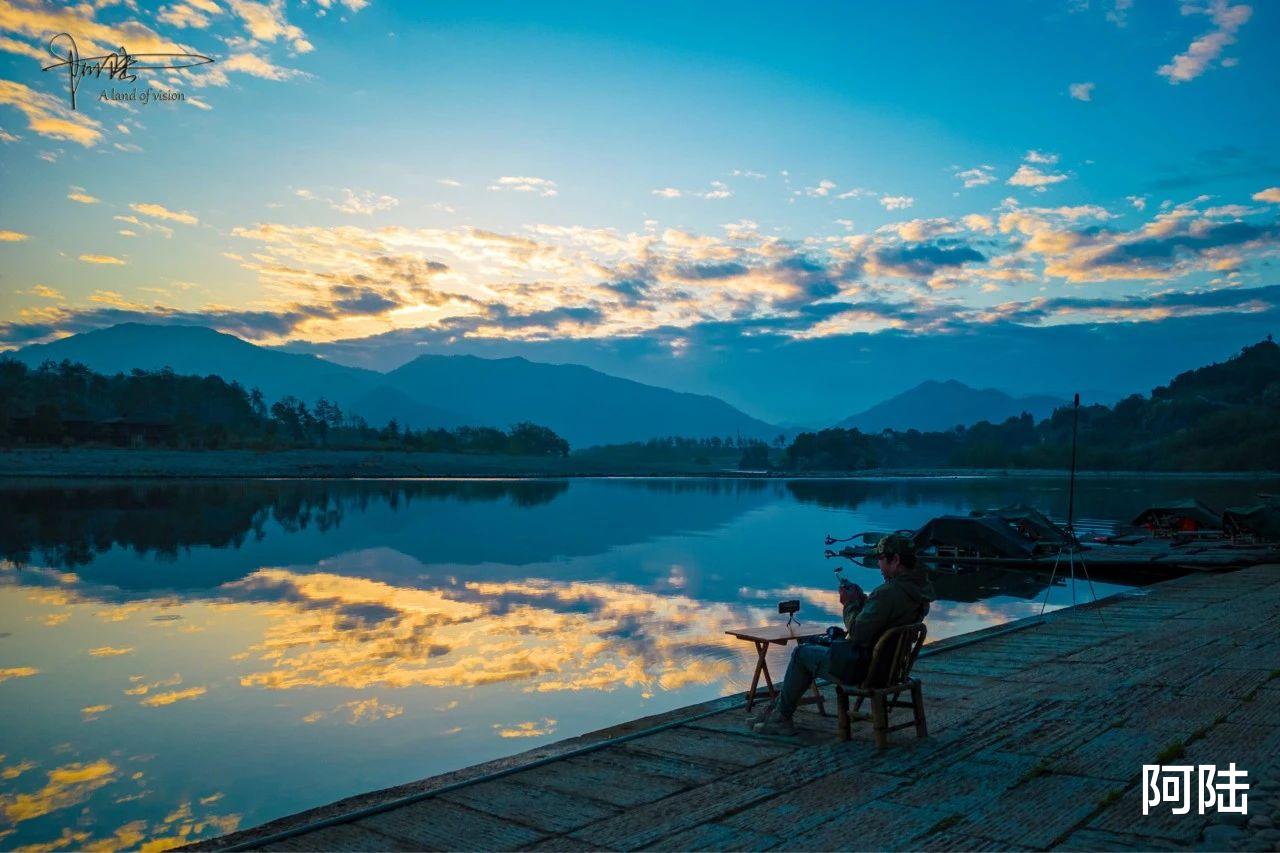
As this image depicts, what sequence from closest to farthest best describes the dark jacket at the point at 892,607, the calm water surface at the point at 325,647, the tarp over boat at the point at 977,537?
the dark jacket at the point at 892,607 < the calm water surface at the point at 325,647 < the tarp over boat at the point at 977,537

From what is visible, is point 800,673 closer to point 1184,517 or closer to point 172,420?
point 1184,517

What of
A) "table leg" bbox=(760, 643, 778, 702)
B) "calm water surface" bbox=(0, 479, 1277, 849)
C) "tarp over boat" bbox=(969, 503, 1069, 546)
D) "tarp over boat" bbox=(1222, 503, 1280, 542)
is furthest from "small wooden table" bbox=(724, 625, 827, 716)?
"tarp over boat" bbox=(1222, 503, 1280, 542)

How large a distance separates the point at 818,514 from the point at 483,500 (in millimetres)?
23870

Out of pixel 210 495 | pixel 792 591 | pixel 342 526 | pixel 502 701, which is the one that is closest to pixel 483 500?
pixel 210 495

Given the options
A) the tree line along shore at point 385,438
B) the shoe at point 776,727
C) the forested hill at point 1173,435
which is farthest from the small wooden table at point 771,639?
the forested hill at point 1173,435

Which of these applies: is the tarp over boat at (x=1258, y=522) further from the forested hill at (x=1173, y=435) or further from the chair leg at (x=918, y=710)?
the forested hill at (x=1173, y=435)

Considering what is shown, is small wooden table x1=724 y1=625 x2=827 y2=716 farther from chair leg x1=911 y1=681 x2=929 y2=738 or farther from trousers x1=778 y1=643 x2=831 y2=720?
chair leg x1=911 y1=681 x2=929 y2=738

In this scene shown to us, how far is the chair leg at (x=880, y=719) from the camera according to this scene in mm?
7379

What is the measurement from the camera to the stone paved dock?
18.6ft

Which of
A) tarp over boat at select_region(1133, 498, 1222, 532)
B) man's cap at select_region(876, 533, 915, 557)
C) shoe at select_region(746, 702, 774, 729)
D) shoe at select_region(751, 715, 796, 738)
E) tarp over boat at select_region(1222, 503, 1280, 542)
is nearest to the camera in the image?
man's cap at select_region(876, 533, 915, 557)

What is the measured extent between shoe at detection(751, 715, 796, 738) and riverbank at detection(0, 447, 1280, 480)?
8788 cm

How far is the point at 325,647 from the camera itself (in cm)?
1585

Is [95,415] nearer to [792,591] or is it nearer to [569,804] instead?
[792,591]

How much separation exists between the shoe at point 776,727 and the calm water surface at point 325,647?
3.53 meters
